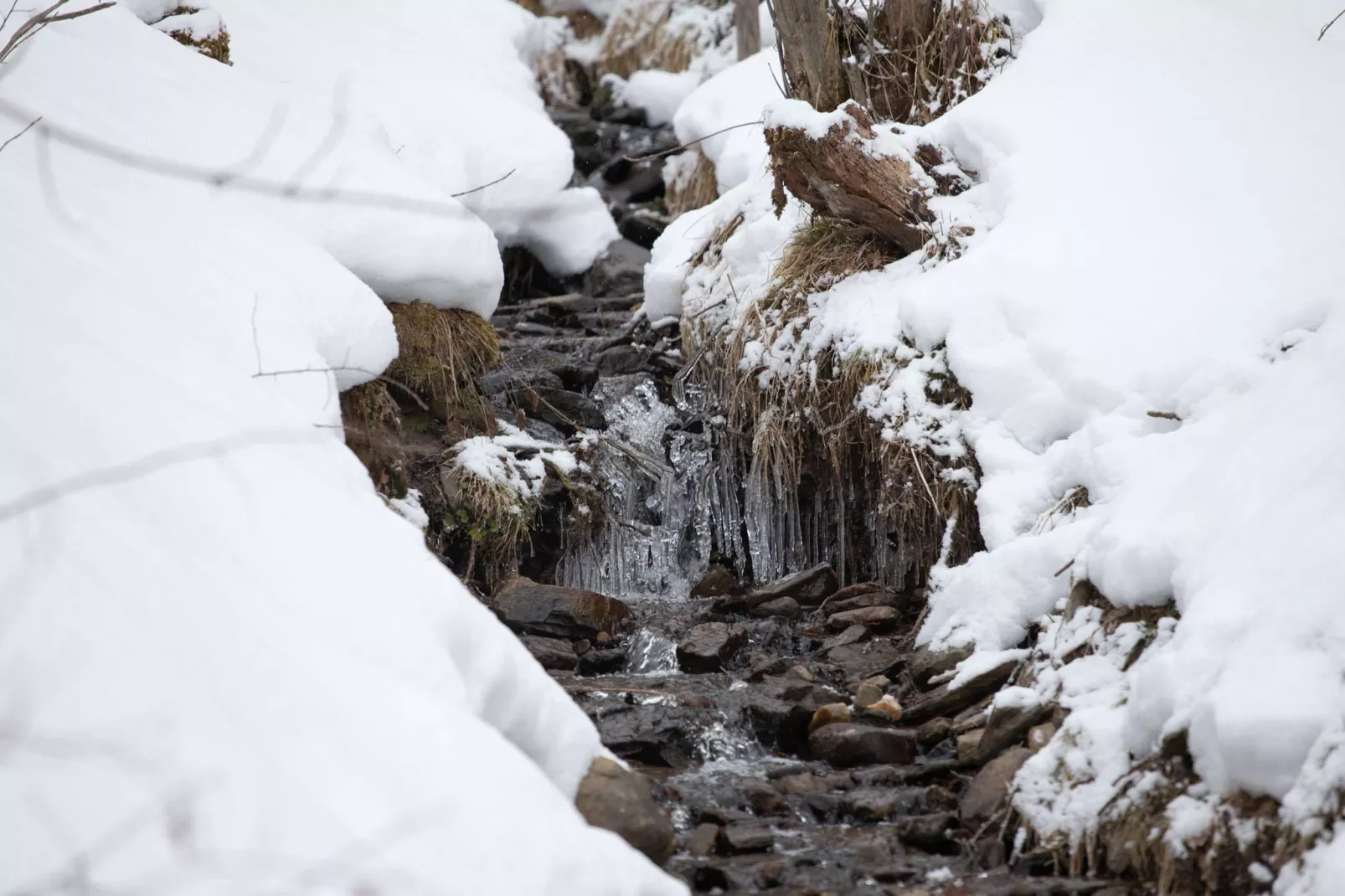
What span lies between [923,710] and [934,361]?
57.1 inches

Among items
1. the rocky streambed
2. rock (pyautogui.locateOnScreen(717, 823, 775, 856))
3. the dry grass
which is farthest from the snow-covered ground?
the dry grass

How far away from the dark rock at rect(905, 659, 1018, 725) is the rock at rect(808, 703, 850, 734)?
191 millimetres

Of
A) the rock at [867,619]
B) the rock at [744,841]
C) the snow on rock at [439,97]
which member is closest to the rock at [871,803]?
the rock at [744,841]

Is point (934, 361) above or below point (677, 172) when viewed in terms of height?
above

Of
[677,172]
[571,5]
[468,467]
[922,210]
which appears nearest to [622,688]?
[468,467]

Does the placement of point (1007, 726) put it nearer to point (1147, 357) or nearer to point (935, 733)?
point (935, 733)

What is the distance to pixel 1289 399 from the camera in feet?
9.09

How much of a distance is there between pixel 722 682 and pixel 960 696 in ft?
2.85

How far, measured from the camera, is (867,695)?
3350mm

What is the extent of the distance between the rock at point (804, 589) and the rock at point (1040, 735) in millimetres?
1668

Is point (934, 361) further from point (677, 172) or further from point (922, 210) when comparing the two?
point (677, 172)

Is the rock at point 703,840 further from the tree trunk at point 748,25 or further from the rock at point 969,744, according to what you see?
the tree trunk at point 748,25

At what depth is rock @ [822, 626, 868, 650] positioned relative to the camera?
390 centimetres

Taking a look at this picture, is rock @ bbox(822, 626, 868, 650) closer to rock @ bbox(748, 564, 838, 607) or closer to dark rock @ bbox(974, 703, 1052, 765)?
rock @ bbox(748, 564, 838, 607)
